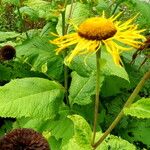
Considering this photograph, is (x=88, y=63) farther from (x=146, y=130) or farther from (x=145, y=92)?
(x=145, y=92)

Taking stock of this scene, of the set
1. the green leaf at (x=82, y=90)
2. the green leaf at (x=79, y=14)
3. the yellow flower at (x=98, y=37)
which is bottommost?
the green leaf at (x=82, y=90)

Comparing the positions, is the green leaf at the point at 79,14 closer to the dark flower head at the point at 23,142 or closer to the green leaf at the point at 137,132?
the green leaf at the point at 137,132

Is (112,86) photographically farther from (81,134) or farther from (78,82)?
(81,134)

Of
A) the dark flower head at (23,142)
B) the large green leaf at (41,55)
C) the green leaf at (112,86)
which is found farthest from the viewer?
the green leaf at (112,86)

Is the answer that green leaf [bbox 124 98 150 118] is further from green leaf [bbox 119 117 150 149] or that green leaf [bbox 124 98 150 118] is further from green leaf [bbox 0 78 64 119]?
green leaf [bbox 119 117 150 149]

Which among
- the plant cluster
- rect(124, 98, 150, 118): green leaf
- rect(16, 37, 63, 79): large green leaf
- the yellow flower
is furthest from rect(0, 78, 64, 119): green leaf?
rect(124, 98, 150, 118): green leaf

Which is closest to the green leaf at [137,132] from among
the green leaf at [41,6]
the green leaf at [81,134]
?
the green leaf at [41,6]

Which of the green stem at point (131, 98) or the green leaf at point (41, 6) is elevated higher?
the green stem at point (131, 98)
